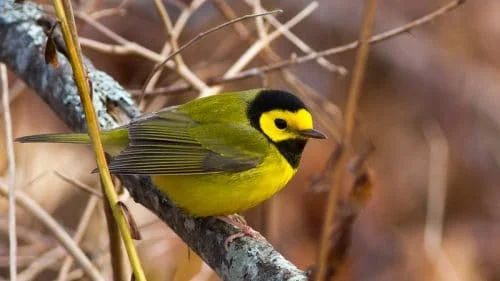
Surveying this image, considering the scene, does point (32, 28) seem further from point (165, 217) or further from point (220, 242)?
point (220, 242)

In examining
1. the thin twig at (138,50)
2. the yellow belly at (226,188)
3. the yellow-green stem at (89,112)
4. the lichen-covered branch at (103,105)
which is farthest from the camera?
the thin twig at (138,50)

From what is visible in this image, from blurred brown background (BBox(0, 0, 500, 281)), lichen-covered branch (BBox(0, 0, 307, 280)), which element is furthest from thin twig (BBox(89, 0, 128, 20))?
blurred brown background (BBox(0, 0, 500, 281))

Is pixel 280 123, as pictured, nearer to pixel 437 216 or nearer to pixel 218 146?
pixel 218 146

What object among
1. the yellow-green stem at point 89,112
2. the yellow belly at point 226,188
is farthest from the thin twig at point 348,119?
the yellow belly at point 226,188

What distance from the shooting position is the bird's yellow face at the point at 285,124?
2.76m

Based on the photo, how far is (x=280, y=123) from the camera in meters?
2.79

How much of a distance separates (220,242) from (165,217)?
13.7 inches

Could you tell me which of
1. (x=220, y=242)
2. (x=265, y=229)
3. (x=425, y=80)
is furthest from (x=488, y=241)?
(x=220, y=242)

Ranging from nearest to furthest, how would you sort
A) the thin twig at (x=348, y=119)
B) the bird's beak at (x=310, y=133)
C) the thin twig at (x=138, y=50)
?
the thin twig at (x=348, y=119) → the bird's beak at (x=310, y=133) → the thin twig at (x=138, y=50)

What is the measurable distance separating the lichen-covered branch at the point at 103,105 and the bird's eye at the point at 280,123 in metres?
0.41

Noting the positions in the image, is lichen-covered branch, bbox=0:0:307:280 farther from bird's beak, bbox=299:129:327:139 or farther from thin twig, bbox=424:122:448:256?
thin twig, bbox=424:122:448:256

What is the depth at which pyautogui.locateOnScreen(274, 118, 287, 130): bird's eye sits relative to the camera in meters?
2.78

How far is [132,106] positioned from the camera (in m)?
2.85

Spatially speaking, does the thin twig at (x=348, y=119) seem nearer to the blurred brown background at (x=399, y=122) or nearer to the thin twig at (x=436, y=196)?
the thin twig at (x=436, y=196)
